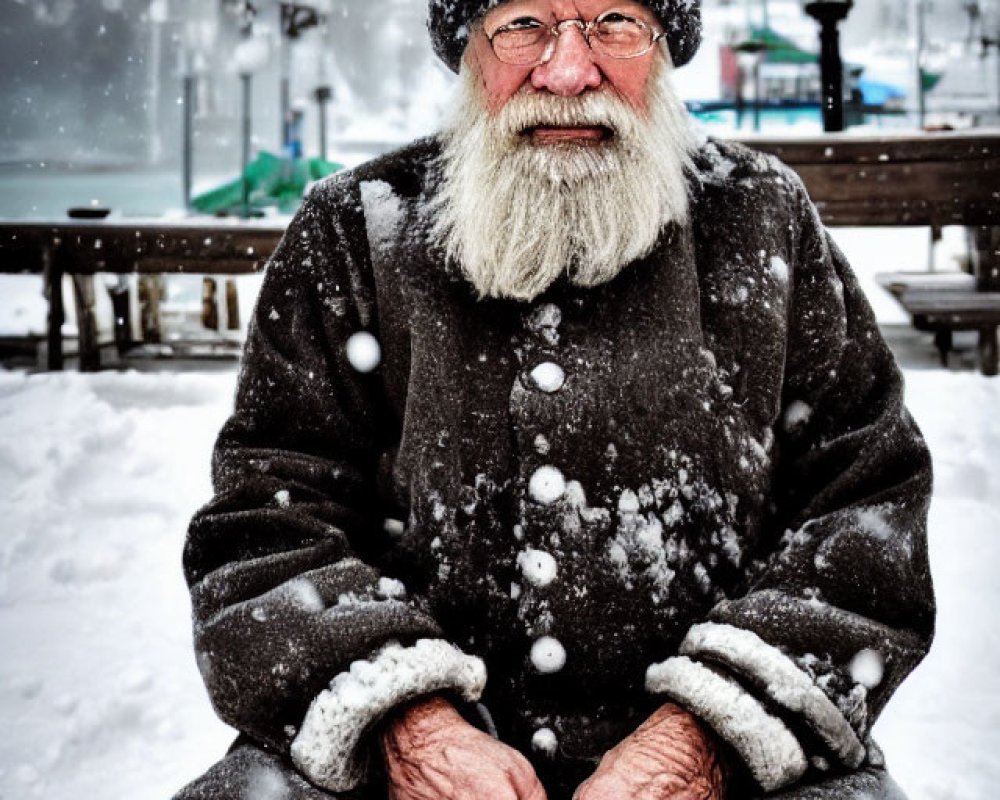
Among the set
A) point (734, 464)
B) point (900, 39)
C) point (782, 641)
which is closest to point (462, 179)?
point (734, 464)

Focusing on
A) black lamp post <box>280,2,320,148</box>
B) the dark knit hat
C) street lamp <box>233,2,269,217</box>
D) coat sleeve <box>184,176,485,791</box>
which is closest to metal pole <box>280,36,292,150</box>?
black lamp post <box>280,2,320,148</box>

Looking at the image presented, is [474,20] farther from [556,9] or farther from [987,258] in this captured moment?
[987,258]

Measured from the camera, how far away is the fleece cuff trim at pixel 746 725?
128 cm

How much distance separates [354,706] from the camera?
1290 mm

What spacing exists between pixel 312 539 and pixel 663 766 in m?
0.60

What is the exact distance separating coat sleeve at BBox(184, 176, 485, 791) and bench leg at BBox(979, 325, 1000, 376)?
16.8 feet

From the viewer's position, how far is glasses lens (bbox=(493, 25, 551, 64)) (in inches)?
58.6

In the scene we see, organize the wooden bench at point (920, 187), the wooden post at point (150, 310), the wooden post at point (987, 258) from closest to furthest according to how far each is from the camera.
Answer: the wooden bench at point (920, 187) < the wooden post at point (987, 258) < the wooden post at point (150, 310)

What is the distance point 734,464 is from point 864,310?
1.17 feet

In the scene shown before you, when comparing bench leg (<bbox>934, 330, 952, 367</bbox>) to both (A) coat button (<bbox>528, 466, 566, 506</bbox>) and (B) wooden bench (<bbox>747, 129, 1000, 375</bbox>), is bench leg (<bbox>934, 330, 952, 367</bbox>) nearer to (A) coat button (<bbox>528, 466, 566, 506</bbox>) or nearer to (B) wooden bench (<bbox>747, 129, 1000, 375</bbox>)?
(B) wooden bench (<bbox>747, 129, 1000, 375</bbox>)

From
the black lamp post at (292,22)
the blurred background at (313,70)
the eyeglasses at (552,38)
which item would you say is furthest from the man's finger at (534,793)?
the black lamp post at (292,22)

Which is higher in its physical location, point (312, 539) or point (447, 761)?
point (312, 539)

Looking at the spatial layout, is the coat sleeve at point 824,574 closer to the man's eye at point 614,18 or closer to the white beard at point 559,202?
the white beard at point 559,202

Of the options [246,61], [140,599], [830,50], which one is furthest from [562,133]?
[246,61]
